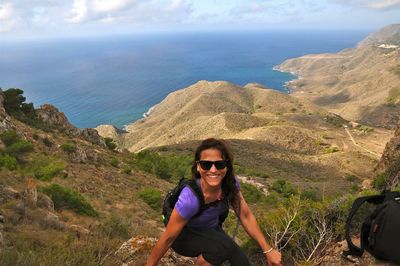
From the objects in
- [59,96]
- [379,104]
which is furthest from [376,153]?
[59,96]

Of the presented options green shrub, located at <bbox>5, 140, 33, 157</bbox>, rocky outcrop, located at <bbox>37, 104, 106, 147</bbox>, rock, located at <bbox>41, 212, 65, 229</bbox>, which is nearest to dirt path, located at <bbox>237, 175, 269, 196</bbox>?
rocky outcrop, located at <bbox>37, 104, 106, 147</bbox>

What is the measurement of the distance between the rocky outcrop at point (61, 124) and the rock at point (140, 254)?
23567 mm

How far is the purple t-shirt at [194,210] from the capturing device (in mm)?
3680

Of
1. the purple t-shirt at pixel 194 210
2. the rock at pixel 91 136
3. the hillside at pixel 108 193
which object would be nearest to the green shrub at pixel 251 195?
the hillside at pixel 108 193

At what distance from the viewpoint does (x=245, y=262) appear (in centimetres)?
405

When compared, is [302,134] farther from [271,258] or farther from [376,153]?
[271,258]

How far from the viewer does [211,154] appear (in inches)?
159

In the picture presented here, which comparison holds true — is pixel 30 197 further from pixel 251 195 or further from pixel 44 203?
pixel 251 195

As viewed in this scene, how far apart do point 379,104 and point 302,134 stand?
79207 mm

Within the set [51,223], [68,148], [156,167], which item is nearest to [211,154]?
[51,223]

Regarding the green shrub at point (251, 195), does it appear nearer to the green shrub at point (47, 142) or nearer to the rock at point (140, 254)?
the green shrub at point (47, 142)

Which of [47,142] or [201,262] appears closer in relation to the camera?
[201,262]

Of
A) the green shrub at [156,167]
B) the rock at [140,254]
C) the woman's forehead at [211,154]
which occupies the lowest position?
the green shrub at [156,167]

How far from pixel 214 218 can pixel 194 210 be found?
18.3 inches
